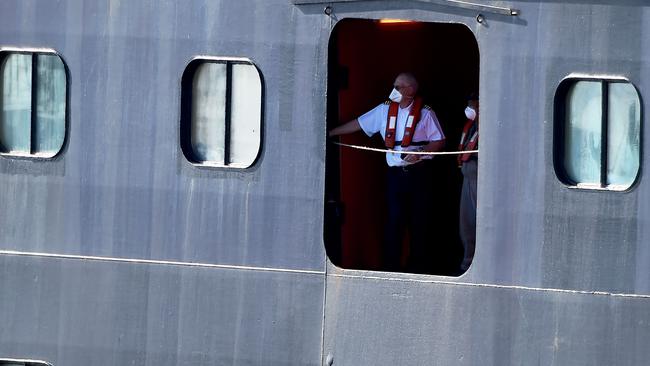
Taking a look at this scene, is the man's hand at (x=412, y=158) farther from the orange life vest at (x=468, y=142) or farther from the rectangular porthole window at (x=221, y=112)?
the rectangular porthole window at (x=221, y=112)

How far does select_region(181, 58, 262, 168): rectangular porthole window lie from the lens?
7.53 m

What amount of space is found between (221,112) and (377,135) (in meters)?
1.49

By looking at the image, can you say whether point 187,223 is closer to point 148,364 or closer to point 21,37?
point 148,364

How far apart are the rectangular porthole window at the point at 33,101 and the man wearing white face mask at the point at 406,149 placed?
1.67m

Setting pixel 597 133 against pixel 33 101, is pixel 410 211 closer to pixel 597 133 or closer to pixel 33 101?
pixel 597 133

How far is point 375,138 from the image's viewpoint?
8719 mm

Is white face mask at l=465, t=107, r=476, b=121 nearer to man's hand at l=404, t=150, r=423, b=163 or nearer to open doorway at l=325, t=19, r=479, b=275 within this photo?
man's hand at l=404, t=150, r=423, b=163

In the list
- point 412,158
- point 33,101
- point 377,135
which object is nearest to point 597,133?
point 412,158

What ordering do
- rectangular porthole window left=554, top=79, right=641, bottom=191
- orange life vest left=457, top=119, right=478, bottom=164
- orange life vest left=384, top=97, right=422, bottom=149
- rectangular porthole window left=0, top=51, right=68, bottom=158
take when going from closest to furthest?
rectangular porthole window left=554, top=79, right=641, bottom=191 → rectangular porthole window left=0, top=51, right=68, bottom=158 → orange life vest left=457, top=119, right=478, bottom=164 → orange life vest left=384, top=97, right=422, bottom=149

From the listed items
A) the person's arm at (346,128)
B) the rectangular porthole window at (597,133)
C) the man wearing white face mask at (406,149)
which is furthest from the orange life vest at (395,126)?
the rectangular porthole window at (597,133)

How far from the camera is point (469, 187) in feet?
26.3

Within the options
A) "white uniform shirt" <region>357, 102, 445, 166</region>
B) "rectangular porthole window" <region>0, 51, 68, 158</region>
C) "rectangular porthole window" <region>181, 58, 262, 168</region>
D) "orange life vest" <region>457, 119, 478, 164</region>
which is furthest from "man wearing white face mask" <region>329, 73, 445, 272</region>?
"rectangular porthole window" <region>0, 51, 68, 158</region>

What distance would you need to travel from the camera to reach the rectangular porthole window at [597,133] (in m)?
7.05

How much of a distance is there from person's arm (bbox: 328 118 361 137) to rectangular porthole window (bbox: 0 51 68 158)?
162 centimetres
